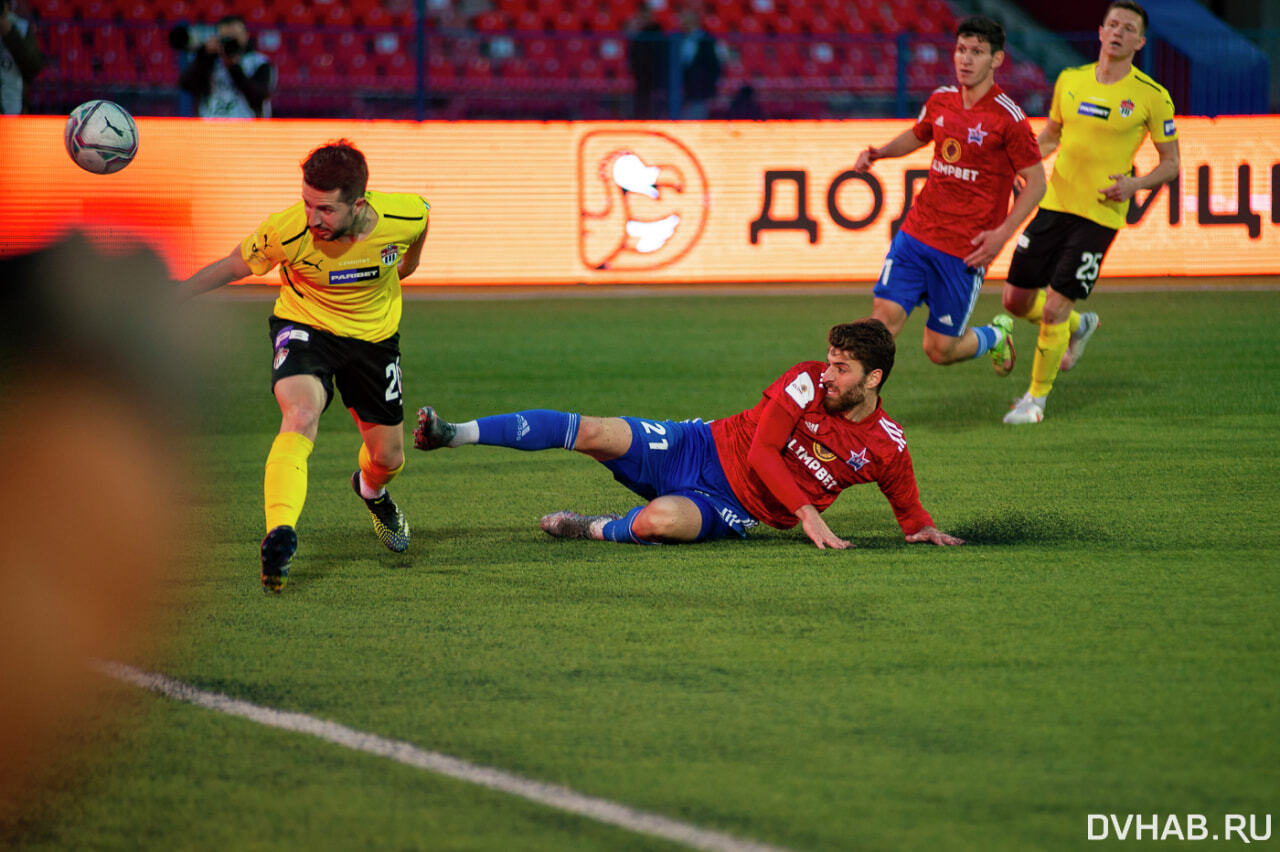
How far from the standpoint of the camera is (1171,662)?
445 centimetres

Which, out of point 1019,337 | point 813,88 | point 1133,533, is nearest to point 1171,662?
point 1133,533

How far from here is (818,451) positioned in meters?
5.72

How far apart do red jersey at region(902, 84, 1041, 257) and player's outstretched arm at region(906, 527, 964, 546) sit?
3.04 metres

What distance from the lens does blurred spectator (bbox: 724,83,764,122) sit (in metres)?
16.6

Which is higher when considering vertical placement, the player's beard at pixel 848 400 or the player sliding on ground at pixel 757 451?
the player's beard at pixel 848 400

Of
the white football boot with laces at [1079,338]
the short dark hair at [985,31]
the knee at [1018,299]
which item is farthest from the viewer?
the white football boot with laces at [1079,338]

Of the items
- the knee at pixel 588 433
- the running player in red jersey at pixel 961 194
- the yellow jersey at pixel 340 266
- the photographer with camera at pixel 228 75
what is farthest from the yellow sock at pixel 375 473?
the photographer with camera at pixel 228 75

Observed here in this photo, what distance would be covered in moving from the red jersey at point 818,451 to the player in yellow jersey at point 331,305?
146 centimetres

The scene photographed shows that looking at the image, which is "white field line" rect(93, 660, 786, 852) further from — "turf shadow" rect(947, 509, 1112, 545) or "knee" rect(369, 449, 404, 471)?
"turf shadow" rect(947, 509, 1112, 545)

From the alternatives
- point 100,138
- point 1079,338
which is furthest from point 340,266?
point 1079,338

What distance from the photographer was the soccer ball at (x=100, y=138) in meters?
8.03

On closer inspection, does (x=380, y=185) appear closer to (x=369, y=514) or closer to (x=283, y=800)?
(x=369, y=514)

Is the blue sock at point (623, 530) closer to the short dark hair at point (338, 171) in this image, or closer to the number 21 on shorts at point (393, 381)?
the number 21 on shorts at point (393, 381)

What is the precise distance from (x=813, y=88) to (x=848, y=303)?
4.97 metres
